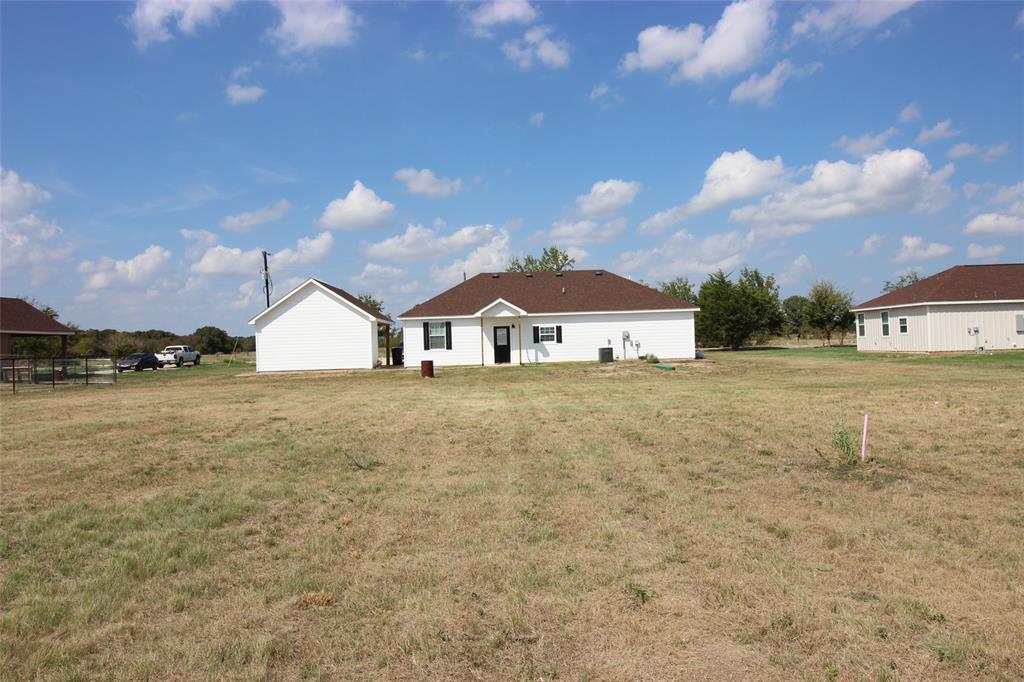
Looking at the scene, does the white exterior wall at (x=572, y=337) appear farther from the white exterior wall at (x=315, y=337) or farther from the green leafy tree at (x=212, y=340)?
the green leafy tree at (x=212, y=340)

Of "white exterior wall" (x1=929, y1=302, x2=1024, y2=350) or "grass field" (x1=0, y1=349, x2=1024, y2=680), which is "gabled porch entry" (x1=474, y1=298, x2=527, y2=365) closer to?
"grass field" (x1=0, y1=349, x2=1024, y2=680)

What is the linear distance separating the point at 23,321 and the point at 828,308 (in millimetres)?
56069

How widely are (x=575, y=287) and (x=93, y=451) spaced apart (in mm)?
28584

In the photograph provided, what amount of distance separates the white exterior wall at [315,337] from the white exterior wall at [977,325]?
29967 mm

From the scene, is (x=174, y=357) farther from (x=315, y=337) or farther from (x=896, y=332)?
(x=896, y=332)

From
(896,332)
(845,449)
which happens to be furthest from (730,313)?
(845,449)

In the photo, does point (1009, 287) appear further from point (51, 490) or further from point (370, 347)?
point (51, 490)

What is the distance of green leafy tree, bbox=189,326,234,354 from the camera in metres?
75.2

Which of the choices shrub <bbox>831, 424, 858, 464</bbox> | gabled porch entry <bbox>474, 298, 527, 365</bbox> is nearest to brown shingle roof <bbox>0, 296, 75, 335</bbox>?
gabled porch entry <bbox>474, 298, 527, 365</bbox>

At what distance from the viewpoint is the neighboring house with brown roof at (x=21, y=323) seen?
3519 centimetres

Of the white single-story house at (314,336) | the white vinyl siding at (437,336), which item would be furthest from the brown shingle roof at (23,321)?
the white vinyl siding at (437,336)

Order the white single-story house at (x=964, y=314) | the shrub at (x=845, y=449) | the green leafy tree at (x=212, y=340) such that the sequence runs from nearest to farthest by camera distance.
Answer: the shrub at (x=845, y=449), the white single-story house at (x=964, y=314), the green leafy tree at (x=212, y=340)

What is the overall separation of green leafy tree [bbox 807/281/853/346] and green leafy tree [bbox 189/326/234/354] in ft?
207

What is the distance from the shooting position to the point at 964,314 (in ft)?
110
